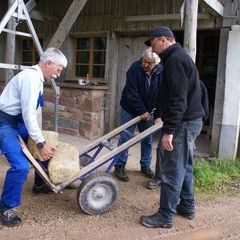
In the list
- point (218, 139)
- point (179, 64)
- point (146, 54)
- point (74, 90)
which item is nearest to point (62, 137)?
point (74, 90)

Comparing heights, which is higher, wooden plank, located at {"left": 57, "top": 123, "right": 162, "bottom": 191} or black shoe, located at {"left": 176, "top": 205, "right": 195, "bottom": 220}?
wooden plank, located at {"left": 57, "top": 123, "right": 162, "bottom": 191}

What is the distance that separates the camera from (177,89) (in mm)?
3859

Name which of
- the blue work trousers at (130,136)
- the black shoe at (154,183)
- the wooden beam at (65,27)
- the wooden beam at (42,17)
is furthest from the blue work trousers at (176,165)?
the wooden beam at (42,17)

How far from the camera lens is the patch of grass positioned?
5.68m

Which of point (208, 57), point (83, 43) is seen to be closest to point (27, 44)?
point (83, 43)

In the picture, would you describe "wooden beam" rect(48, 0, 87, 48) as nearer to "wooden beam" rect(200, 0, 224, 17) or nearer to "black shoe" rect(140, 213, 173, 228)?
"wooden beam" rect(200, 0, 224, 17)

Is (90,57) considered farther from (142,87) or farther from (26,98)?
(26,98)

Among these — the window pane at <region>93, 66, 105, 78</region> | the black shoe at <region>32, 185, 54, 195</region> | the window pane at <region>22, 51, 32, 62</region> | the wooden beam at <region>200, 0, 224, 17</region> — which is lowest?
the black shoe at <region>32, 185, 54, 195</region>

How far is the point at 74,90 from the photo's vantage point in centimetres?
852

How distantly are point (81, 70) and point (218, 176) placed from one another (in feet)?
15.7

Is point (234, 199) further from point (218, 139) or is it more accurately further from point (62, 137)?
point (62, 137)

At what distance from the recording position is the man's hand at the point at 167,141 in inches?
157

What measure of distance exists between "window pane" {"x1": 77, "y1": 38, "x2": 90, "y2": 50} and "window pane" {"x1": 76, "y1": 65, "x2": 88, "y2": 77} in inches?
16.9

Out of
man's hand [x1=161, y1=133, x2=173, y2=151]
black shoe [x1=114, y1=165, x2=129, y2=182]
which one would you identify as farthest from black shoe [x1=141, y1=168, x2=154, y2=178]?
man's hand [x1=161, y1=133, x2=173, y2=151]
